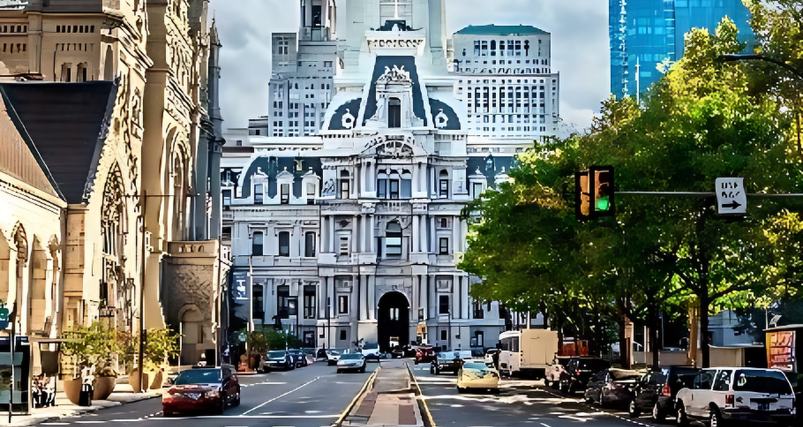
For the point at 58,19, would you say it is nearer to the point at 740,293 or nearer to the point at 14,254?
the point at 14,254

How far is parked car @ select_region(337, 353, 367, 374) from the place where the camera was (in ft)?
282

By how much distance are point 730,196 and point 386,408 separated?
15.1m

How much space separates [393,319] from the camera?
486 ft

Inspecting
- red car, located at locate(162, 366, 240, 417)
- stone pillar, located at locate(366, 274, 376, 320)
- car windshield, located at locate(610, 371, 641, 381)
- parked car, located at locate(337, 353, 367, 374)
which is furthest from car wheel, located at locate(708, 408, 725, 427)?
stone pillar, located at locate(366, 274, 376, 320)

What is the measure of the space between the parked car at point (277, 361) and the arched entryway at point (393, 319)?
50.2 metres

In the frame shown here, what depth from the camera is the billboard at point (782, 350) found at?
42.4m

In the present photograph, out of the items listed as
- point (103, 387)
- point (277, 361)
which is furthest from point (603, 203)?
point (277, 361)

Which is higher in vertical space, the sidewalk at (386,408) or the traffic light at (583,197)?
the traffic light at (583,197)

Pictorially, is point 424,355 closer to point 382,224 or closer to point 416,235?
point 416,235

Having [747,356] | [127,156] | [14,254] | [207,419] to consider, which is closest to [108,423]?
[207,419]

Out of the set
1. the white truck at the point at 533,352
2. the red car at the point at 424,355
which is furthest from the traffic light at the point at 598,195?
the red car at the point at 424,355

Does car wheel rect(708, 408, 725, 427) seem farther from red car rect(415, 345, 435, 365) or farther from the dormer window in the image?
the dormer window

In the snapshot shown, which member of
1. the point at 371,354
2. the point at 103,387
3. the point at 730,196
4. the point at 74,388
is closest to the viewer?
the point at 730,196

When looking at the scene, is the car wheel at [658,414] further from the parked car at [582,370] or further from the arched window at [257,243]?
the arched window at [257,243]
